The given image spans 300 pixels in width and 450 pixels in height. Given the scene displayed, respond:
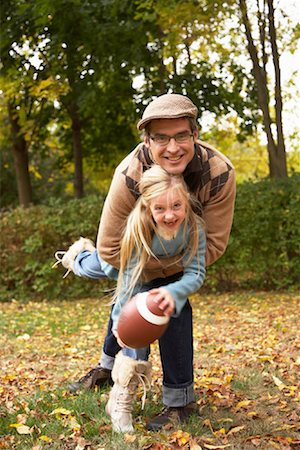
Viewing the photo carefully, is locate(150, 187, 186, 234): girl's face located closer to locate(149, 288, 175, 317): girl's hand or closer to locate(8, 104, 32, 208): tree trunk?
locate(149, 288, 175, 317): girl's hand

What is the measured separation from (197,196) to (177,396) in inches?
47.6

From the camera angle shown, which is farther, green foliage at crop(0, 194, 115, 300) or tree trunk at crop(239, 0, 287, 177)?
tree trunk at crop(239, 0, 287, 177)

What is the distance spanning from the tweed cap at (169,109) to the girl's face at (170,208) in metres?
0.39

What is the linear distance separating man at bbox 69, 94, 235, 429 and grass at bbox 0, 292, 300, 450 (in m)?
0.26

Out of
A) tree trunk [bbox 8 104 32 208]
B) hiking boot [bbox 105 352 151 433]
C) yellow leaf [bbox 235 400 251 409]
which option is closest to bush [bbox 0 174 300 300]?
tree trunk [bbox 8 104 32 208]

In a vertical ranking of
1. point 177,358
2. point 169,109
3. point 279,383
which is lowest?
point 279,383

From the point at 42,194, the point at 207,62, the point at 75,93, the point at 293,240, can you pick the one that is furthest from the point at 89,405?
the point at 42,194

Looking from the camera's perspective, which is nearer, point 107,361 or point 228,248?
point 107,361

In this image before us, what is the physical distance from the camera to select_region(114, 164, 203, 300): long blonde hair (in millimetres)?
3557

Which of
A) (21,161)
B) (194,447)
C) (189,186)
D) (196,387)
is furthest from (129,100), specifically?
(194,447)

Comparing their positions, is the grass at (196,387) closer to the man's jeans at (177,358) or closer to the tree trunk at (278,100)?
the man's jeans at (177,358)

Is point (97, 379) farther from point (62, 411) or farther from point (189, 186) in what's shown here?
point (189, 186)

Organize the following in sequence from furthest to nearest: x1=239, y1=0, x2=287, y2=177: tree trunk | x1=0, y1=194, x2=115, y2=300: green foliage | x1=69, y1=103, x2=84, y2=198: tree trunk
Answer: x1=69, y1=103, x2=84, y2=198: tree trunk < x1=239, y1=0, x2=287, y2=177: tree trunk < x1=0, y1=194, x2=115, y2=300: green foliage

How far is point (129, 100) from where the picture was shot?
582 inches
